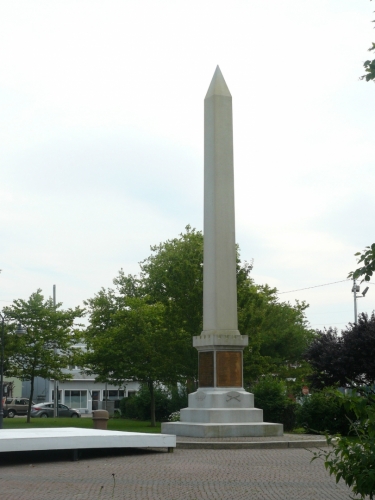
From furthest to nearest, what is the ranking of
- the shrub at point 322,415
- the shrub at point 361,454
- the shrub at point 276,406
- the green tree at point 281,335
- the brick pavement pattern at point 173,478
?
1. the green tree at point 281,335
2. the shrub at point 276,406
3. the shrub at point 322,415
4. the brick pavement pattern at point 173,478
5. the shrub at point 361,454

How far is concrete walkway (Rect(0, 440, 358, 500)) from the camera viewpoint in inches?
436

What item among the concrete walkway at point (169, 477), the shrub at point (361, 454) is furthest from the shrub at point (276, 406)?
the shrub at point (361, 454)

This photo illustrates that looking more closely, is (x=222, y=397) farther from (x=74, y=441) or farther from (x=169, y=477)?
(x=169, y=477)

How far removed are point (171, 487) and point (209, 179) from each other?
1415 cm

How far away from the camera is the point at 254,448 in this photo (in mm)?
19719

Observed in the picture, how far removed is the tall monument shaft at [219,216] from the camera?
23.9 m

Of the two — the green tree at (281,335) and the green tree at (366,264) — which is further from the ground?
the green tree at (281,335)

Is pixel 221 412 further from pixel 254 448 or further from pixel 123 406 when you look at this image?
pixel 123 406

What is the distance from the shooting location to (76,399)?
8231cm

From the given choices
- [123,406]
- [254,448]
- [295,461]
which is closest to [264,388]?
[254,448]

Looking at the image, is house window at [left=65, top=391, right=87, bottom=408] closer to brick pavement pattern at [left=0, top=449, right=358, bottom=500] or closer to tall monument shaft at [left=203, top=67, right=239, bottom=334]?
tall monument shaft at [left=203, top=67, right=239, bottom=334]

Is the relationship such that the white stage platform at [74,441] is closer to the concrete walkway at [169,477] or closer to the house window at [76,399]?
the concrete walkway at [169,477]

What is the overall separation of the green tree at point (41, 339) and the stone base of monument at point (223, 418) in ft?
75.3

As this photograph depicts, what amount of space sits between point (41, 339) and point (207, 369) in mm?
24316
